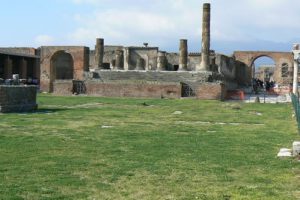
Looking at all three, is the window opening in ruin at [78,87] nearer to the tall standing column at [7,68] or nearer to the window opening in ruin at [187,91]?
the window opening in ruin at [187,91]

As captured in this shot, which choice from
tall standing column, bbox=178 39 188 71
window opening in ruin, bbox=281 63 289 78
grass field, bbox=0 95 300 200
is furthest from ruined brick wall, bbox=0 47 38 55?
grass field, bbox=0 95 300 200

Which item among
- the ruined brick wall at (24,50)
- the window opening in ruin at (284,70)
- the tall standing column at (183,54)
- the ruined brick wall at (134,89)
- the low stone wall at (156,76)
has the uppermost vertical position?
the ruined brick wall at (24,50)

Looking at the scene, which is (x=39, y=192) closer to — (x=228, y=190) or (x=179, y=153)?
(x=228, y=190)

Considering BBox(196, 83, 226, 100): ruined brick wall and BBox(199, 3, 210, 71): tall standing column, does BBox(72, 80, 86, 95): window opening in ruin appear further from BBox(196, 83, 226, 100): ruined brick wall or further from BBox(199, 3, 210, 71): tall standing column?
BBox(199, 3, 210, 71): tall standing column

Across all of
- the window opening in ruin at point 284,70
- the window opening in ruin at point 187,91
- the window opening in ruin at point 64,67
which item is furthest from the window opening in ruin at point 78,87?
the window opening in ruin at point 284,70

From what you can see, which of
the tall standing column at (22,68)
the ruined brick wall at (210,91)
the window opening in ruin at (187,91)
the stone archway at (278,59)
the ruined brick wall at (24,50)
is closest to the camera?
the ruined brick wall at (210,91)

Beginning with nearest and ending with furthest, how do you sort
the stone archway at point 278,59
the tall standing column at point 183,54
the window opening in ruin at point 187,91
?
the window opening in ruin at point 187,91 → the tall standing column at point 183,54 → the stone archway at point 278,59

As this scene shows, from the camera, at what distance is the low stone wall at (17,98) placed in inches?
770

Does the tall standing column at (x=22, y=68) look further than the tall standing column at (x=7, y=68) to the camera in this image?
Yes

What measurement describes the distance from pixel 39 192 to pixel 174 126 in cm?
920

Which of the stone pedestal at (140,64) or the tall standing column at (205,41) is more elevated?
the tall standing column at (205,41)

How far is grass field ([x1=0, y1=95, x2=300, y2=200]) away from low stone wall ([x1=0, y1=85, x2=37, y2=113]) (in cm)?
501

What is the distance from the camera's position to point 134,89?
36.5 meters

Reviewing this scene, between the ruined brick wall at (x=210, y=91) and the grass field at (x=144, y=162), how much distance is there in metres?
20.0
